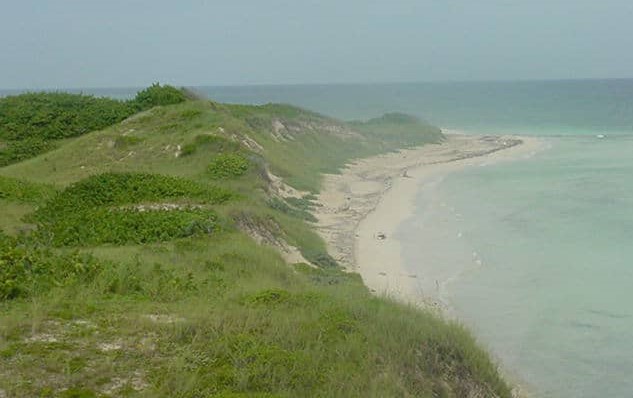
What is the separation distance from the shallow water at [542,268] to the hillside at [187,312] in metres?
4.10

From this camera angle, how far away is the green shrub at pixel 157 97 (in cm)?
4666

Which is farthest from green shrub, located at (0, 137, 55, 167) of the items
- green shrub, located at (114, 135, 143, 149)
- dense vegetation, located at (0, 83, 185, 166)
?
green shrub, located at (114, 135, 143, 149)

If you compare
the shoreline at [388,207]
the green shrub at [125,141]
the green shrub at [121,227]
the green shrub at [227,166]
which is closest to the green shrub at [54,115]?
the green shrub at [125,141]

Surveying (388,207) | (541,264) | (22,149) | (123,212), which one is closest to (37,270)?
(123,212)

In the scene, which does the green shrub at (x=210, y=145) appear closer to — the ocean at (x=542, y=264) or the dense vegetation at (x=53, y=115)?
the ocean at (x=542, y=264)

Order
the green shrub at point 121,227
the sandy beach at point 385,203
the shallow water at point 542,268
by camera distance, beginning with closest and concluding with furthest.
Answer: the shallow water at point 542,268
the green shrub at point 121,227
the sandy beach at point 385,203

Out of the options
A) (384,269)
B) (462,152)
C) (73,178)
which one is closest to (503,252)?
(384,269)

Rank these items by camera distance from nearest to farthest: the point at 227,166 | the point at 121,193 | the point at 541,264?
1. the point at 121,193
2. the point at 541,264
3. the point at 227,166

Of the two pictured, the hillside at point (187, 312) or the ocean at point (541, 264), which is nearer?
the hillside at point (187, 312)

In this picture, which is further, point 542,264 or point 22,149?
point 22,149

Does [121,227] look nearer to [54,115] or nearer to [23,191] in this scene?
[23,191]

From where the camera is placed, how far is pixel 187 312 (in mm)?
10766

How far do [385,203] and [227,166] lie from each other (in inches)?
446

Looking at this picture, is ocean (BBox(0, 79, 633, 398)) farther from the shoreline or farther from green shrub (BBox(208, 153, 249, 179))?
green shrub (BBox(208, 153, 249, 179))
